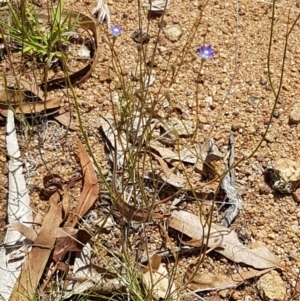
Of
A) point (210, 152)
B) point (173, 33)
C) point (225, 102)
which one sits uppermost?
point (173, 33)

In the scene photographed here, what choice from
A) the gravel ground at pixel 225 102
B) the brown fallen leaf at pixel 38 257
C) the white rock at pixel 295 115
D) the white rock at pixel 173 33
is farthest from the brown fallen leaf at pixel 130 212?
the white rock at pixel 173 33

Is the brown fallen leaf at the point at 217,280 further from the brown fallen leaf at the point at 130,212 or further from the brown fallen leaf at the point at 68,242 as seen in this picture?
the brown fallen leaf at the point at 68,242

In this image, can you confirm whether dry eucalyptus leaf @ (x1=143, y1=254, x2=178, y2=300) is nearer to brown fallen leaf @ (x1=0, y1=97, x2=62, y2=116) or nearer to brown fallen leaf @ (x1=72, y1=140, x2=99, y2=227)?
brown fallen leaf @ (x1=72, y1=140, x2=99, y2=227)

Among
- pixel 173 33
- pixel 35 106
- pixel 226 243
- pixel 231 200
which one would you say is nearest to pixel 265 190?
pixel 231 200

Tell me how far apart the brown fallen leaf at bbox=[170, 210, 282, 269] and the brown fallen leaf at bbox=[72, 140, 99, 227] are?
0.85ft

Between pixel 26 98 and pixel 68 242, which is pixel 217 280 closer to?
pixel 68 242

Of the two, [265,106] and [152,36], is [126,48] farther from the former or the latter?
[265,106]

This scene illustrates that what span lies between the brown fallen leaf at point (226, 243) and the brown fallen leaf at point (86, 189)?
0.85 ft

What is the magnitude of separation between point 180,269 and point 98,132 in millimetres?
552

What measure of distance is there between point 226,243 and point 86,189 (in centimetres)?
47

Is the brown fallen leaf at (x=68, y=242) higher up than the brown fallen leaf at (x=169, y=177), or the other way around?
the brown fallen leaf at (x=169, y=177)

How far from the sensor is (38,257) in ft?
6.00

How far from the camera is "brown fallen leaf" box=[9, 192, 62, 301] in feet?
5.81

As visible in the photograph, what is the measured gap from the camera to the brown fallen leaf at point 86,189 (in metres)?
1.92
